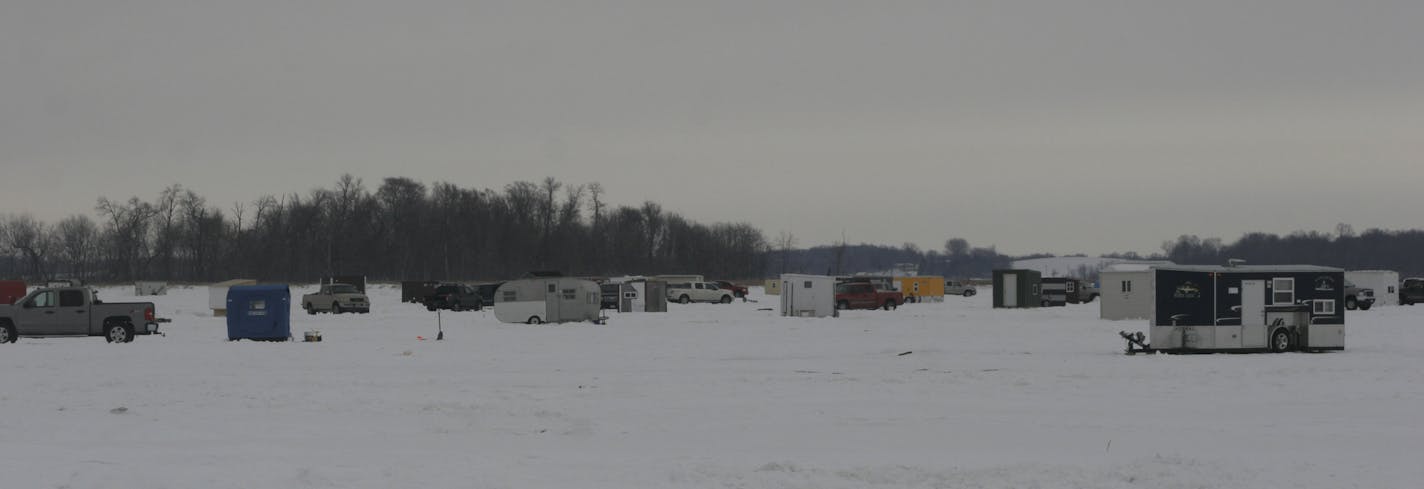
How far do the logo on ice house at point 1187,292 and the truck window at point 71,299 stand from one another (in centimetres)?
2558

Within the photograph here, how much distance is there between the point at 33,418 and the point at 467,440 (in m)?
5.89

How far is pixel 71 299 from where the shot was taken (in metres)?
29.5

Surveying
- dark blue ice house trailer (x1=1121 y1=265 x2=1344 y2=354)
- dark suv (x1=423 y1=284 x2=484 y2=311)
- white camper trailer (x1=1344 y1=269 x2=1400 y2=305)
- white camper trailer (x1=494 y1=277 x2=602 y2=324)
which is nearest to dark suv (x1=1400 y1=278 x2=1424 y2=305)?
A: white camper trailer (x1=1344 y1=269 x2=1400 y2=305)

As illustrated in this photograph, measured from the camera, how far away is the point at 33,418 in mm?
14875

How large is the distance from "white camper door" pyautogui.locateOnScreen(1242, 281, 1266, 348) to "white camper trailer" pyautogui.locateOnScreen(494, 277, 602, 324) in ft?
69.0

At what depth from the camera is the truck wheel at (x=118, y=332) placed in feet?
96.6

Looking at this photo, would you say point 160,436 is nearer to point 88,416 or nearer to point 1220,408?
point 88,416

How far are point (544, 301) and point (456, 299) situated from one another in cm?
1423

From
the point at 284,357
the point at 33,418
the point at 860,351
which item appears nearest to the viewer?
the point at 33,418

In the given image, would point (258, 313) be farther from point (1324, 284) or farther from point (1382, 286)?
point (1382, 286)

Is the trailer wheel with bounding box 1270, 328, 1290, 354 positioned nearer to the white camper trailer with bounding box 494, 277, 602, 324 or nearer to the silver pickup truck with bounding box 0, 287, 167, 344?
the white camper trailer with bounding box 494, 277, 602, 324

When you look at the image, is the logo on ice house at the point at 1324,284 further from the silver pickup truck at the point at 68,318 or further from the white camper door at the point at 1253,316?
the silver pickup truck at the point at 68,318

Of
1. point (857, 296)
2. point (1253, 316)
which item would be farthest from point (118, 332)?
point (857, 296)

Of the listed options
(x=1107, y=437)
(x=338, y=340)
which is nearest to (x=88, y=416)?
(x=1107, y=437)
